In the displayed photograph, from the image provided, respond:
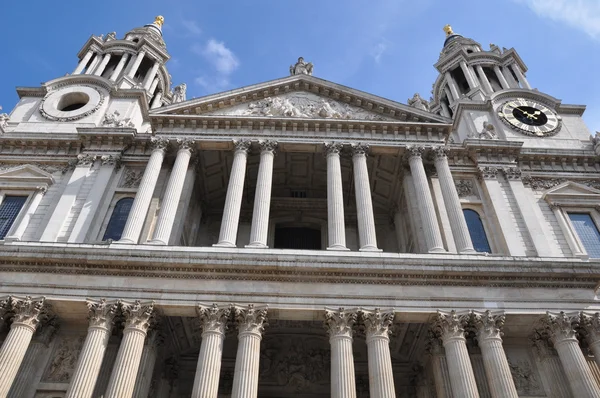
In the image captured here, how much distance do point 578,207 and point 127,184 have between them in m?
22.1

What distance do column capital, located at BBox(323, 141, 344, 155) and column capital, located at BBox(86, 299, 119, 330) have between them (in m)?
11.6

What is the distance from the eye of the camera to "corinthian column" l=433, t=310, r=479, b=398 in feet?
51.5

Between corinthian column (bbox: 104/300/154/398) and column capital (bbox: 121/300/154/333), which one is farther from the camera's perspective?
column capital (bbox: 121/300/154/333)

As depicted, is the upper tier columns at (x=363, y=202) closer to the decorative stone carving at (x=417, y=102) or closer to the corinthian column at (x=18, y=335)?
the decorative stone carving at (x=417, y=102)

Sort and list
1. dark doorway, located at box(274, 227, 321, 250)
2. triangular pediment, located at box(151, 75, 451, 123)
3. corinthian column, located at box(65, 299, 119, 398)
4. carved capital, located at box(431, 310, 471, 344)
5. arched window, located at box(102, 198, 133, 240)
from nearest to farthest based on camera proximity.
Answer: corinthian column, located at box(65, 299, 119, 398)
carved capital, located at box(431, 310, 471, 344)
arched window, located at box(102, 198, 133, 240)
triangular pediment, located at box(151, 75, 451, 123)
dark doorway, located at box(274, 227, 321, 250)

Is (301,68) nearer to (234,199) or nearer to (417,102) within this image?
(417,102)

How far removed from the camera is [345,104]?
26.0 m

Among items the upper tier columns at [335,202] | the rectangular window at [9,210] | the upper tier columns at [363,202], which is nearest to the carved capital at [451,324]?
the upper tier columns at [363,202]

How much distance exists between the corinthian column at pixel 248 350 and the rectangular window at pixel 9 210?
506 inches

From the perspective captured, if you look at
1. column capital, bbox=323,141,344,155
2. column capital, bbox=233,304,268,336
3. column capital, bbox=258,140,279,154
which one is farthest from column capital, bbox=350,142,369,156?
column capital, bbox=233,304,268,336

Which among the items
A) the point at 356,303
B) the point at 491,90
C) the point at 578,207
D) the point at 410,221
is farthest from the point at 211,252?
the point at 491,90

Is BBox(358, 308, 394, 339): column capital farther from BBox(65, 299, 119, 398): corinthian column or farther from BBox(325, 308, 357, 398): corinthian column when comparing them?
BBox(65, 299, 119, 398): corinthian column

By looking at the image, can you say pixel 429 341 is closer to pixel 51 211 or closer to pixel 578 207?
pixel 578 207

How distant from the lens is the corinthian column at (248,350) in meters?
15.5
